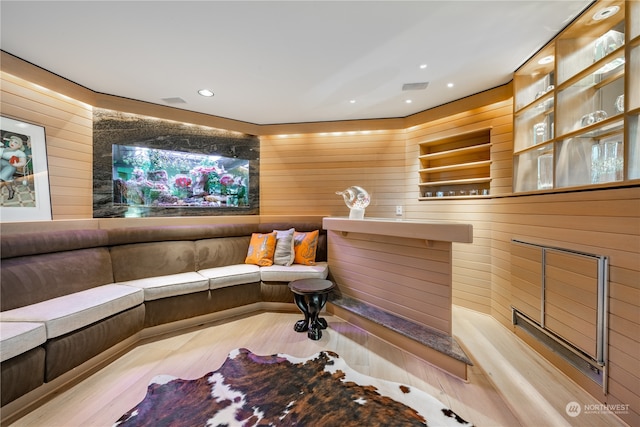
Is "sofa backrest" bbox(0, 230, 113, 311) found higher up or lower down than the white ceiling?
lower down

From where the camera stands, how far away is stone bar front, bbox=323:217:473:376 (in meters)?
2.07

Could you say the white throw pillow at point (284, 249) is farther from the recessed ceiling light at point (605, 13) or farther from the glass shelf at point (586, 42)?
the recessed ceiling light at point (605, 13)

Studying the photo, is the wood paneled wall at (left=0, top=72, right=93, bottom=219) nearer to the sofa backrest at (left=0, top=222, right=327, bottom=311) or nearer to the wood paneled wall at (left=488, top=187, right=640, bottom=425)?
the sofa backrest at (left=0, top=222, right=327, bottom=311)

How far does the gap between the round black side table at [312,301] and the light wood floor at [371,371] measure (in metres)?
0.09

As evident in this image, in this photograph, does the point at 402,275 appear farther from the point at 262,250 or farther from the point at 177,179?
the point at 177,179

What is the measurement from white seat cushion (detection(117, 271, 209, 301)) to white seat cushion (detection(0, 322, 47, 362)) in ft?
2.72

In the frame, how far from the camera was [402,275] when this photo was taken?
2461mm

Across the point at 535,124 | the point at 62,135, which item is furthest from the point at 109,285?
the point at 535,124

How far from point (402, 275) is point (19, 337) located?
284cm

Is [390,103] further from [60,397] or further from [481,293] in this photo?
[60,397]

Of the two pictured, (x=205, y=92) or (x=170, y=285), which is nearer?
(x=170, y=285)

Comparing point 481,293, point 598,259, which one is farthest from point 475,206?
point 598,259

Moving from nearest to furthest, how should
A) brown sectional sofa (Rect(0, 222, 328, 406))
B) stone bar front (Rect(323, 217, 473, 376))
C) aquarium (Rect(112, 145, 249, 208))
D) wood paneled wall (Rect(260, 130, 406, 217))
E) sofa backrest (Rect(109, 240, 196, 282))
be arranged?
brown sectional sofa (Rect(0, 222, 328, 406)) < stone bar front (Rect(323, 217, 473, 376)) < sofa backrest (Rect(109, 240, 196, 282)) < aquarium (Rect(112, 145, 249, 208)) < wood paneled wall (Rect(260, 130, 406, 217))

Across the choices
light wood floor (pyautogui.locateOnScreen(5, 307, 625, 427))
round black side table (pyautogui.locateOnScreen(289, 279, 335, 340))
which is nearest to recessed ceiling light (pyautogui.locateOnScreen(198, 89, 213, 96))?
round black side table (pyautogui.locateOnScreen(289, 279, 335, 340))
